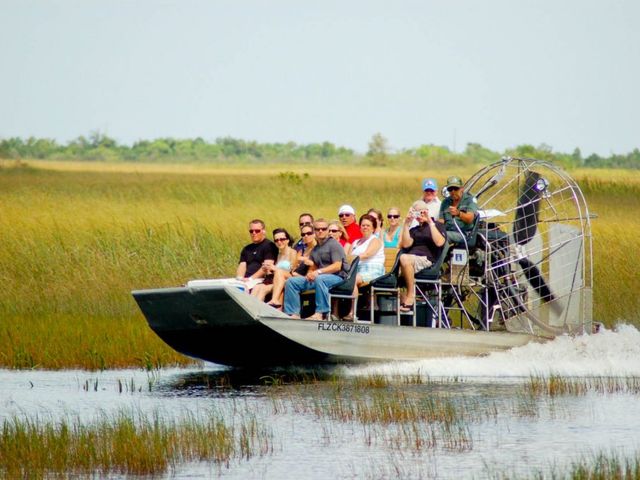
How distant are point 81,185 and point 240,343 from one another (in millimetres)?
27937

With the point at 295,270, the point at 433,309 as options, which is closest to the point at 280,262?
the point at 295,270

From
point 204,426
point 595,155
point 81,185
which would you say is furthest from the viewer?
point 595,155

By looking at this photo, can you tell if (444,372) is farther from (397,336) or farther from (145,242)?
(145,242)

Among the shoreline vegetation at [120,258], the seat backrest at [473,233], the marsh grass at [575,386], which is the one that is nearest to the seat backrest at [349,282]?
the seat backrest at [473,233]

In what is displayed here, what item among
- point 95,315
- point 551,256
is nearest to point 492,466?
point 551,256

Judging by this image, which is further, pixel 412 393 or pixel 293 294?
pixel 293 294

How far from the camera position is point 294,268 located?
18.6m

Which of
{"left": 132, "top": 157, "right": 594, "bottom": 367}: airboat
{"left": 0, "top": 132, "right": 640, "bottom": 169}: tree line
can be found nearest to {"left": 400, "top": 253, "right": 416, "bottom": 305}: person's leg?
{"left": 132, "top": 157, "right": 594, "bottom": 367}: airboat

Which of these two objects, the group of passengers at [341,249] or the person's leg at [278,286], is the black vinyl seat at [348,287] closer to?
the group of passengers at [341,249]

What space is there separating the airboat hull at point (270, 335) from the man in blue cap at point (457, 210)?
1299 mm

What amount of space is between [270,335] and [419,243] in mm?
2348

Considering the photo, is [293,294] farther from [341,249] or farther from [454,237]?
[454,237]

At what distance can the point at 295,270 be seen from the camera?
1859 centimetres

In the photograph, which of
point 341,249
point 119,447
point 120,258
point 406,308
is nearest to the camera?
point 119,447
